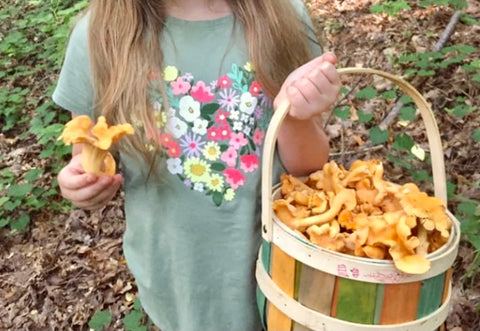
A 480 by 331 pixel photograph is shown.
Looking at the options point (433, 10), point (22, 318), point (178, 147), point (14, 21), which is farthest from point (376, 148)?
point (14, 21)

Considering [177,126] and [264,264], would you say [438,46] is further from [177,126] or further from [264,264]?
[264,264]

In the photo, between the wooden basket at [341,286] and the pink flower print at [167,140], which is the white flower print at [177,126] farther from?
the wooden basket at [341,286]

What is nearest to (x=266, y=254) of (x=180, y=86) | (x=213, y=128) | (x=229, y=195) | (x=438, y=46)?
(x=229, y=195)

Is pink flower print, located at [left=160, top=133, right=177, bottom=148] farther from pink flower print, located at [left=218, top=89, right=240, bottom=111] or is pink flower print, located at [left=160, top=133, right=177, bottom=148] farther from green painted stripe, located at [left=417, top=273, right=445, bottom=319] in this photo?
green painted stripe, located at [left=417, top=273, right=445, bottom=319]

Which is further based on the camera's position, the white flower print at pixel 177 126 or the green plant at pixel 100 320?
the green plant at pixel 100 320

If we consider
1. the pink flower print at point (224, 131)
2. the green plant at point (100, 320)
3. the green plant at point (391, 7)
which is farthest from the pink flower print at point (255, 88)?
the green plant at point (391, 7)

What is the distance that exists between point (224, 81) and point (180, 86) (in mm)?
107

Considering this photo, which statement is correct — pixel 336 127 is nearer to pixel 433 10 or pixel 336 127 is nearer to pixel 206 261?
pixel 433 10

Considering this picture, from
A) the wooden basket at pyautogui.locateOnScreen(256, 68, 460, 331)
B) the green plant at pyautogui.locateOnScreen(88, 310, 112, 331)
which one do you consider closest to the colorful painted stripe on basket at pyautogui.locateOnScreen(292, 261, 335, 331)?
the wooden basket at pyautogui.locateOnScreen(256, 68, 460, 331)

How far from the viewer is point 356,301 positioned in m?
1.03

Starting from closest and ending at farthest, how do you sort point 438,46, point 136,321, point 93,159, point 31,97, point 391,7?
point 93,159 → point 136,321 → point 438,46 → point 391,7 → point 31,97

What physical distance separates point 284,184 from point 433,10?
2.89 m

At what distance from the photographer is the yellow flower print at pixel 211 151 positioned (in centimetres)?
136

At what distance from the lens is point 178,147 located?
4.46 ft
